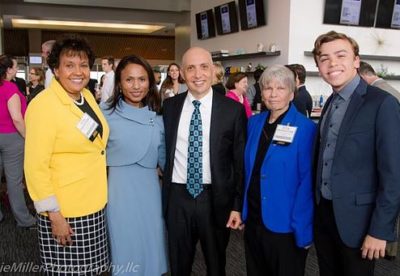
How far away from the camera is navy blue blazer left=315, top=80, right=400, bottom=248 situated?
161 cm

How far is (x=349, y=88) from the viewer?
1.78 m

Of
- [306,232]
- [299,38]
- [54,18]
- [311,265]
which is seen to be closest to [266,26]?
[299,38]

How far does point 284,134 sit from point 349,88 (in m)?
0.35

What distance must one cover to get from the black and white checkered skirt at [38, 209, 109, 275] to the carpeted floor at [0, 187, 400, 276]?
1.34m

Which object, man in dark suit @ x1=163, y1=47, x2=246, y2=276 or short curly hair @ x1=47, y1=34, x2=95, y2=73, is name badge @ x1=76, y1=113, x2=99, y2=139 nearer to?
short curly hair @ x1=47, y1=34, x2=95, y2=73

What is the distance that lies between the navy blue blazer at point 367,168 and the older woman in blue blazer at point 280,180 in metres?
0.22

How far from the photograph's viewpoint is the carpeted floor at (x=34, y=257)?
3176 millimetres

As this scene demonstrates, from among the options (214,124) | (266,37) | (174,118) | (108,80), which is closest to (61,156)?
(174,118)

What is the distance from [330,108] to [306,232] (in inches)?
23.3

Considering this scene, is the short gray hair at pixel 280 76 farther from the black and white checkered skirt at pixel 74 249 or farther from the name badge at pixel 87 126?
the black and white checkered skirt at pixel 74 249

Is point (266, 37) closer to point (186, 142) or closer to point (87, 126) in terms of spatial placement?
point (186, 142)

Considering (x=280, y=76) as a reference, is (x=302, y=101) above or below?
below

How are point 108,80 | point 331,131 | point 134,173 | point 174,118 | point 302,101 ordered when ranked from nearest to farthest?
point 331,131, point 134,173, point 174,118, point 302,101, point 108,80

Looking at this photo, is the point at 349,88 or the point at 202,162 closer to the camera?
the point at 349,88
